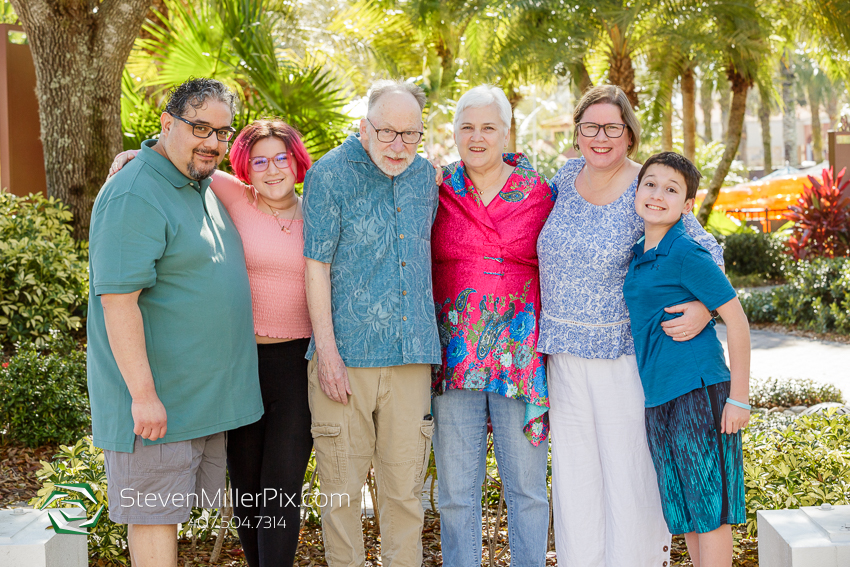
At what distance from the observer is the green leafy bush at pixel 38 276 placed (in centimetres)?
604

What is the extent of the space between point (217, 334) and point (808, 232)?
11774mm

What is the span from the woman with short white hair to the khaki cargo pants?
5.5 inches

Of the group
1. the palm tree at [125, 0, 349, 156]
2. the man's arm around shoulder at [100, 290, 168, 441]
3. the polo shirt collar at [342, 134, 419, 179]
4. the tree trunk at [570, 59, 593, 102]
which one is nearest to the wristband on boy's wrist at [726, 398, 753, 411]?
the polo shirt collar at [342, 134, 419, 179]

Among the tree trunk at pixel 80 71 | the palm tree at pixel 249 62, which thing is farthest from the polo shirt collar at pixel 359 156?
the tree trunk at pixel 80 71

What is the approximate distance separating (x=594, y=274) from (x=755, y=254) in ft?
46.0

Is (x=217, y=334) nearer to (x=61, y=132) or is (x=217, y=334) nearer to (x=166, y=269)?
(x=166, y=269)

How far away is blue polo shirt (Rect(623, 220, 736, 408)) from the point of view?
2633mm

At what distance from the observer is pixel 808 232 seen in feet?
39.6

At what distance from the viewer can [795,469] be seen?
3688mm

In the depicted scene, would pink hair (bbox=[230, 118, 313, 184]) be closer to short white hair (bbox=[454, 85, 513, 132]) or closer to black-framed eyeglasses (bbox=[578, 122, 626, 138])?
short white hair (bbox=[454, 85, 513, 132])

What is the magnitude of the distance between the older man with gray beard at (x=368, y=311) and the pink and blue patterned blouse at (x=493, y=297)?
0.13 metres

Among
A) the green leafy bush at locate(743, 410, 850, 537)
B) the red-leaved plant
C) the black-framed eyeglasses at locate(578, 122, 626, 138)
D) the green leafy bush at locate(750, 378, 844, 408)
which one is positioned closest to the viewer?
the black-framed eyeglasses at locate(578, 122, 626, 138)

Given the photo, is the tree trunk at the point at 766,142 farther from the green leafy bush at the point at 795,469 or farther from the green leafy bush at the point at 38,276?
the green leafy bush at the point at 38,276

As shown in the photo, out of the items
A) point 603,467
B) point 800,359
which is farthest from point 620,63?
point 603,467
